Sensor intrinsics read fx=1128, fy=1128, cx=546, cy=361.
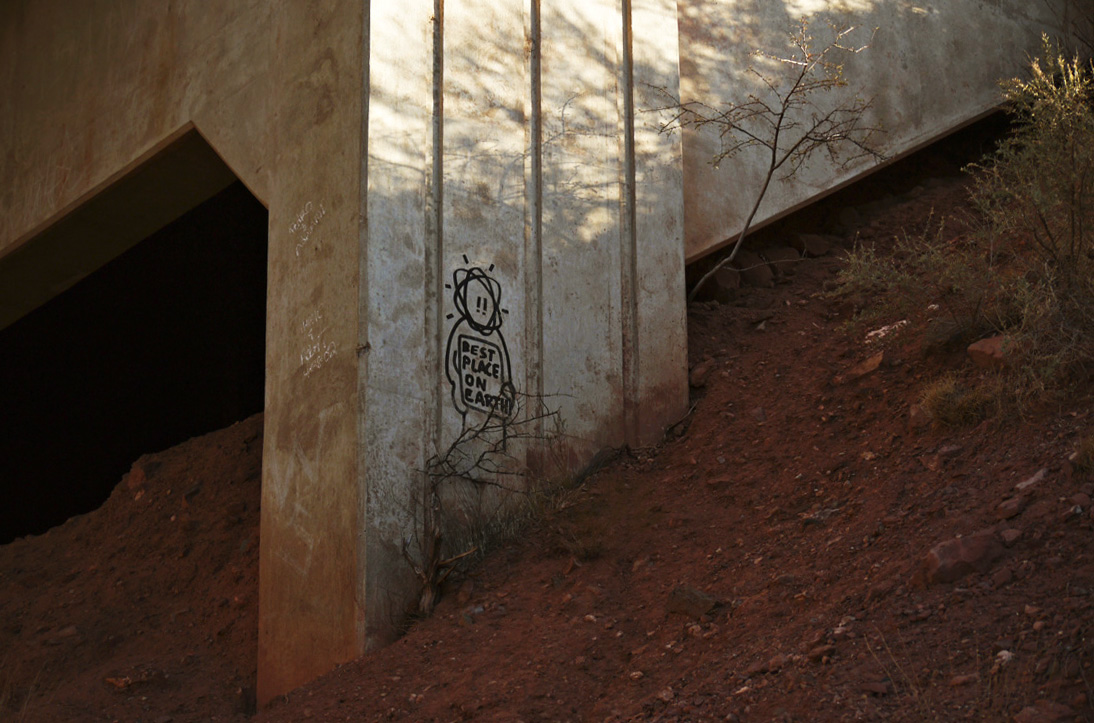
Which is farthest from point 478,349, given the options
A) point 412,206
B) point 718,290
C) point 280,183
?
point 718,290

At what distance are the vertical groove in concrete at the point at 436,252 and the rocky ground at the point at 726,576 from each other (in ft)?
3.14

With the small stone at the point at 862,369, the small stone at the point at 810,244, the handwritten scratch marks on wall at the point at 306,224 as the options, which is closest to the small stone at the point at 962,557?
the small stone at the point at 862,369

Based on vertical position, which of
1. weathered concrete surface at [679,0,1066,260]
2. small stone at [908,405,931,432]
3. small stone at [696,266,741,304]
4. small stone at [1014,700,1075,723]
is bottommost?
small stone at [1014,700,1075,723]

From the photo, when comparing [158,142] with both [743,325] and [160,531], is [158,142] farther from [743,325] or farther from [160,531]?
[743,325]

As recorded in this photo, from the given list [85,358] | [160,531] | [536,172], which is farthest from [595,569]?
[85,358]

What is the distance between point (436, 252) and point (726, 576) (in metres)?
2.64

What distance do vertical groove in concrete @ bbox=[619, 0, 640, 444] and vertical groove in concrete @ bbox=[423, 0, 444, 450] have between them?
1.52 metres

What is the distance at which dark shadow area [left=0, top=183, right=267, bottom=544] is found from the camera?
1160 centimetres

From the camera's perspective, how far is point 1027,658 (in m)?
4.04

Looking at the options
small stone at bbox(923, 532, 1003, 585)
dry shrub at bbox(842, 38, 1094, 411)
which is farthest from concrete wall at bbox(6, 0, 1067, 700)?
small stone at bbox(923, 532, 1003, 585)

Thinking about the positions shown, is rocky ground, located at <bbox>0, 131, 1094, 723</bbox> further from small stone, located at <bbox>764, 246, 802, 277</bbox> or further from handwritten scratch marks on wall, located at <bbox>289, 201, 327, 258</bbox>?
handwritten scratch marks on wall, located at <bbox>289, 201, 327, 258</bbox>

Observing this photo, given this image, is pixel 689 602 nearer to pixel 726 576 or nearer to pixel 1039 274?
pixel 726 576

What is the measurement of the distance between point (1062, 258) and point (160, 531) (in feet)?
21.2

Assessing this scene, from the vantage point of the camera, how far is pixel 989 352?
609 cm
